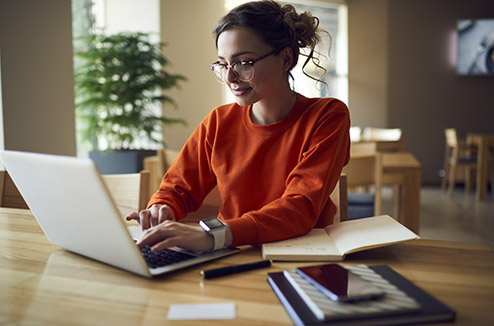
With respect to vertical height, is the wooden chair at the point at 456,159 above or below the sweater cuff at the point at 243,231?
below

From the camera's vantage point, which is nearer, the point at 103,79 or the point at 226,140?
the point at 226,140

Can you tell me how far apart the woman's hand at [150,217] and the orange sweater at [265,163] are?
11 cm

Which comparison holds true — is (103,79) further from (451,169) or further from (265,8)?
(451,169)

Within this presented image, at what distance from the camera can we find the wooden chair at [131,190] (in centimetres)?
145

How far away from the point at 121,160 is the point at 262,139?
8.77 feet

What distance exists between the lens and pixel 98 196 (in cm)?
65

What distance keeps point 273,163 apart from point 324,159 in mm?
185

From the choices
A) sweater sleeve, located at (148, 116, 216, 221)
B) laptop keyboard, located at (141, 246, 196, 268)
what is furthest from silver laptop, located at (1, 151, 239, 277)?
sweater sleeve, located at (148, 116, 216, 221)

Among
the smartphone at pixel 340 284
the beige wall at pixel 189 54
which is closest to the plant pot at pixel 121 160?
the beige wall at pixel 189 54

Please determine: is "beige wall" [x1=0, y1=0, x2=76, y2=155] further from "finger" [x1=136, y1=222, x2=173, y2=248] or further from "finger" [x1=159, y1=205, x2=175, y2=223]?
"finger" [x1=136, y1=222, x2=173, y2=248]

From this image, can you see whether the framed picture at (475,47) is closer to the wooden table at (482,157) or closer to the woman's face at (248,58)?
the wooden table at (482,157)

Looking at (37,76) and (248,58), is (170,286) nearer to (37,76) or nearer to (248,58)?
(248,58)

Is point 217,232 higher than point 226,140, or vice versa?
point 226,140

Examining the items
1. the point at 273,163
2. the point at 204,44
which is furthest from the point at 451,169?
the point at 273,163
